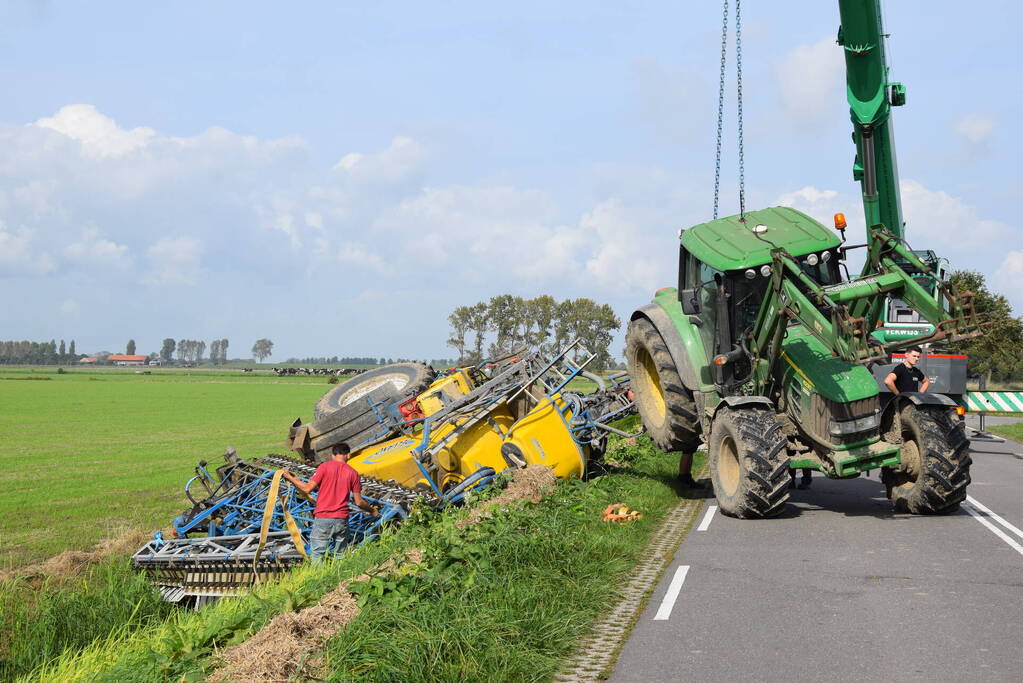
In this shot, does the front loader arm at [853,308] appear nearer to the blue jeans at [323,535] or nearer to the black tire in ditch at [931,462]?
the black tire in ditch at [931,462]

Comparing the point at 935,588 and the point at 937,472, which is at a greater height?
the point at 937,472

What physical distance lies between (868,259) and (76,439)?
26.4 m

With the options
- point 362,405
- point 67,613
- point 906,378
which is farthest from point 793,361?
point 67,613

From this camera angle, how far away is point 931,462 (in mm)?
11586

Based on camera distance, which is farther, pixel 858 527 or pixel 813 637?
pixel 858 527

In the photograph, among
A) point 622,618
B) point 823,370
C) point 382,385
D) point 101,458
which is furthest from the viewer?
A: point 101,458

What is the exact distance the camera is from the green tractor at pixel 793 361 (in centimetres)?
1153

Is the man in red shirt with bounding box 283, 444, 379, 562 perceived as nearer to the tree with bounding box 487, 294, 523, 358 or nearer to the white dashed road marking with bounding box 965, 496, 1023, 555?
the white dashed road marking with bounding box 965, 496, 1023, 555

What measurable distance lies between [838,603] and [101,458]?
21.9 metres

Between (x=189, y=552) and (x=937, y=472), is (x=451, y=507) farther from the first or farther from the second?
(x=937, y=472)

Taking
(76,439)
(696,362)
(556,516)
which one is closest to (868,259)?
(696,362)

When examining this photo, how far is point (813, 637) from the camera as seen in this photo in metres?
6.93

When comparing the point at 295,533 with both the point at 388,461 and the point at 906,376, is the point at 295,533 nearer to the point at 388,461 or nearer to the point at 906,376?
the point at 388,461

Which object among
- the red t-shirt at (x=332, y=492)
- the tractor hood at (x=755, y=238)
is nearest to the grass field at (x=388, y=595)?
the red t-shirt at (x=332, y=492)
